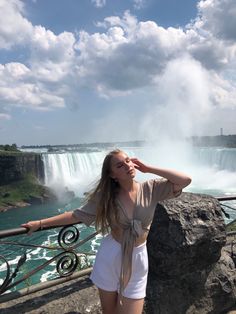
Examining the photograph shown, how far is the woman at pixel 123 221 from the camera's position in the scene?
7.50 feet

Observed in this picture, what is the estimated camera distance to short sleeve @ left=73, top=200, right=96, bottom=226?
247cm

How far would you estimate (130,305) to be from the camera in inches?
90.0

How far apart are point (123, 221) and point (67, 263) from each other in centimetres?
143

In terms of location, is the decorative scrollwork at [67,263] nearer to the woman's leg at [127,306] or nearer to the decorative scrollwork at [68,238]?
the decorative scrollwork at [68,238]

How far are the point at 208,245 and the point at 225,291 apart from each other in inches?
24.3

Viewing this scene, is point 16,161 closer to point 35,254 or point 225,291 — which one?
point 35,254

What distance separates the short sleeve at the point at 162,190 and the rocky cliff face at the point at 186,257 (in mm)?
620

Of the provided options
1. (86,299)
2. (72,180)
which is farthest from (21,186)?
(86,299)

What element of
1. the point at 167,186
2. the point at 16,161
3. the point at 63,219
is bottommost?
the point at 16,161

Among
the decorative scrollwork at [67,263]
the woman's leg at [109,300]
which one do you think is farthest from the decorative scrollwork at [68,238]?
the woman's leg at [109,300]

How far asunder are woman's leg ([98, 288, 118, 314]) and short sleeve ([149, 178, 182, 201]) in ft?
2.38

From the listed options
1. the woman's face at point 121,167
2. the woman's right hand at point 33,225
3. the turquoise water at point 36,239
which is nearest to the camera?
the woman's face at point 121,167

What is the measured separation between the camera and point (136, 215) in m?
2.34

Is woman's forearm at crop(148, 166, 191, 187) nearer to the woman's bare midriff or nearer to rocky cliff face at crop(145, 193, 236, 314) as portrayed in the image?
the woman's bare midriff
